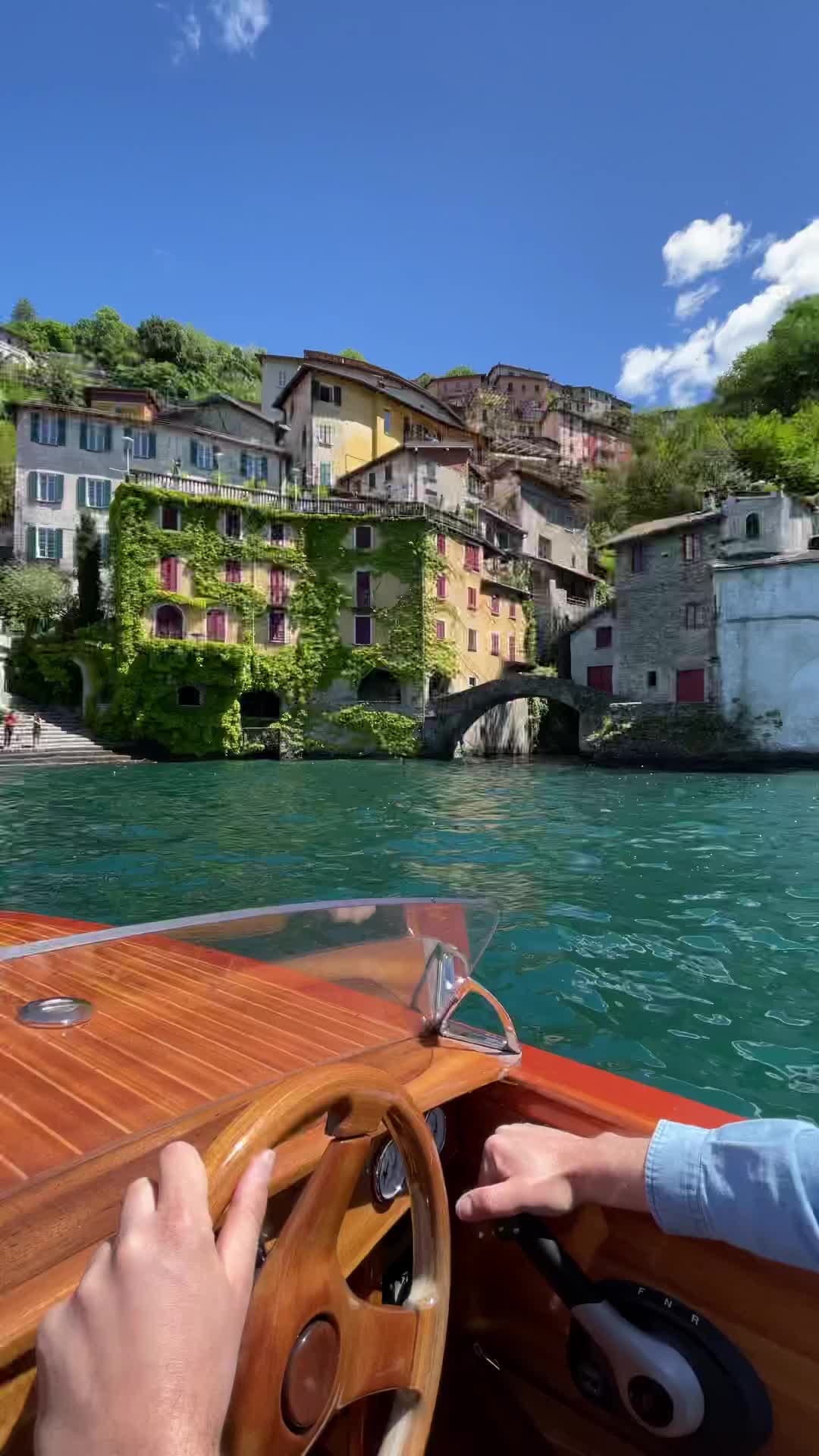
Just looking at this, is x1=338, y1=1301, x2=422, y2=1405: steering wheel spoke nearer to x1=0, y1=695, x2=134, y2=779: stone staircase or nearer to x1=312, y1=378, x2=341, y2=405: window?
x1=0, y1=695, x2=134, y2=779: stone staircase

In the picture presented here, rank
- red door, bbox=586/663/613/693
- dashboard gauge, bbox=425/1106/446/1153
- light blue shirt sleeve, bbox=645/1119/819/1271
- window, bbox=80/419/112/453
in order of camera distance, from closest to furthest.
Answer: light blue shirt sleeve, bbox=645/1119/819/1271 < dashboard gauge, bbox=425/1106/446/1153 < red door, bbox=586/663/613/693 < window, bbox=80/419/112/453

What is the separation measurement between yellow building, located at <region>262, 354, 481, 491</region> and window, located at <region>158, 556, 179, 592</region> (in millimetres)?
10744

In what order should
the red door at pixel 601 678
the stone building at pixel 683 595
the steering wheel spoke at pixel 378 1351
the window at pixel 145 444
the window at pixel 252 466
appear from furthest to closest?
the window at pixel 252 466 → the window at pixel 145 444 → the red door at pixel 601 678 → the stone building at pixel 683 595 → the steering wheel spoke at pixel 378 1351

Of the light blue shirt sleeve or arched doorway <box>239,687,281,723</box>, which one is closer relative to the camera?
the light blue shirt sleeve

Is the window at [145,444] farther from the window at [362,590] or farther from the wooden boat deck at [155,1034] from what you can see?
the wooden boat deck at [155,1034]

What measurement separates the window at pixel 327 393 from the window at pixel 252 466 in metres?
3.98

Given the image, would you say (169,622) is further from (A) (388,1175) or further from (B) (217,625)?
(A) (388,1175)

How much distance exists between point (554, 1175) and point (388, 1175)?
0.38 meters

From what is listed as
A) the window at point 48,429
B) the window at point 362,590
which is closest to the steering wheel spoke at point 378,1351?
the window at point 362,590

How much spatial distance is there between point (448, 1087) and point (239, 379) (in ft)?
230

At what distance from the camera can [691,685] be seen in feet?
92.1

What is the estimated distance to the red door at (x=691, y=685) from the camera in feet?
90.6

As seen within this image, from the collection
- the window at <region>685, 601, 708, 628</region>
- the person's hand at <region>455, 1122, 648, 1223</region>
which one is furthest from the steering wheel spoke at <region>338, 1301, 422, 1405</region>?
the window at <region>685, 601, 708, 628</region>

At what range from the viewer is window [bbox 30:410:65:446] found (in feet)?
108
